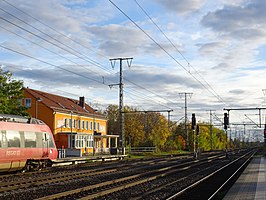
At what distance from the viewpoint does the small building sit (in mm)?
61969

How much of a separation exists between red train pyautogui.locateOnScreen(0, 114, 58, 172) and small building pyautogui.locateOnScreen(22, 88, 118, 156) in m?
23.5

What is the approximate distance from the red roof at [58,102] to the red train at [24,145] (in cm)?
3432

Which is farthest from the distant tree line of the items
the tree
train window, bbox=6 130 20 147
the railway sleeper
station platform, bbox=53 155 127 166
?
train window, bbox=6 130 20 147

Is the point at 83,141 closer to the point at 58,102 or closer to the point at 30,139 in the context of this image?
the point at 58,102

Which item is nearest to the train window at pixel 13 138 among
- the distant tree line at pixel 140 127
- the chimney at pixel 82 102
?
the distant tree line at pixel 140 127

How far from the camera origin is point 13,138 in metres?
23.9

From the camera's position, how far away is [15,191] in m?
16.9

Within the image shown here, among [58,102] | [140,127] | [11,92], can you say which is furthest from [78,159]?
[140,127]

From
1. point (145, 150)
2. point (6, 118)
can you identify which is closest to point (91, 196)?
point (6, 118)

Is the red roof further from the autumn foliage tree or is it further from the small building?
the autumn foliage tree

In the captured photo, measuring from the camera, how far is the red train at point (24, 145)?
76.0ft

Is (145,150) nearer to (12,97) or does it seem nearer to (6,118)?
(12,97)

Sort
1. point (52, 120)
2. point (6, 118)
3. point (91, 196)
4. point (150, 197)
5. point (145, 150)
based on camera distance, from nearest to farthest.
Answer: point (91, 196) → point (150, 197) → point (6, 118) → point (52, 120) → point (145, 150)

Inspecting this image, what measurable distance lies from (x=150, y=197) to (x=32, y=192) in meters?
4.62
